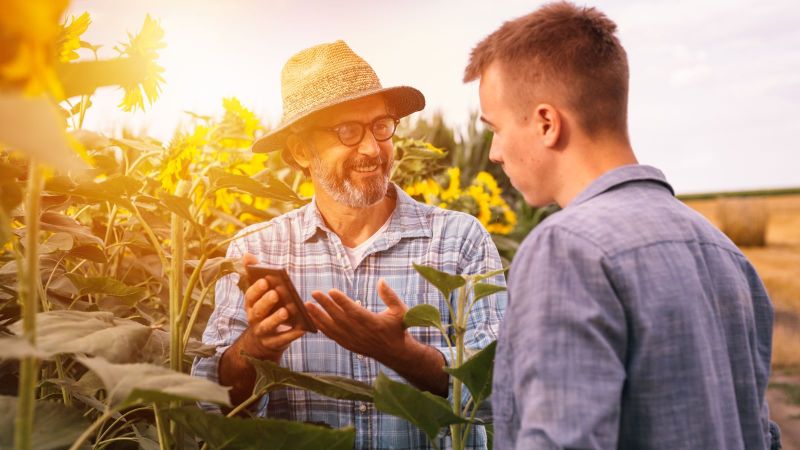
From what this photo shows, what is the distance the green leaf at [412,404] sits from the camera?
919mm

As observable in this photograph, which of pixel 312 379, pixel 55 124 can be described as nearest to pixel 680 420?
pixel 312 379

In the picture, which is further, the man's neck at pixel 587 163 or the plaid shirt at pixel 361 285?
the plaid shirt at pixel 361 285

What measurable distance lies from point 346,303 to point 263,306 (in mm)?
131

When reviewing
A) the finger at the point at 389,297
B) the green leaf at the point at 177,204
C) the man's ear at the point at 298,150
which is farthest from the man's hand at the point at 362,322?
the man's ear at the point at 298,150

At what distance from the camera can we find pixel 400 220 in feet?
6.46

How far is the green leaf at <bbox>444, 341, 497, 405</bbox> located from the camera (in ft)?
3.18

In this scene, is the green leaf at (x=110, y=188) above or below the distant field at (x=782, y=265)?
above

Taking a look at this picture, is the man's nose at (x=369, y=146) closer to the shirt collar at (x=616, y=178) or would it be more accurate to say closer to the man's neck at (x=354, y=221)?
the man's neck at (x=354, y=221)

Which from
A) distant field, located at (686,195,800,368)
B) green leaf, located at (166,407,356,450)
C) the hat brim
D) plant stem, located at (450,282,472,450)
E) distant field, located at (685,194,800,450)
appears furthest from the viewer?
distant field, located at (686,195,800,368)

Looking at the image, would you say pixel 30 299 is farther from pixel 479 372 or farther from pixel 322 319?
pixel 322 319

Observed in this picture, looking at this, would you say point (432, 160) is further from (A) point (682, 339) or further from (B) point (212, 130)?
(A) point (682, 339)

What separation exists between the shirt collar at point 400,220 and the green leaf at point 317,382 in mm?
881

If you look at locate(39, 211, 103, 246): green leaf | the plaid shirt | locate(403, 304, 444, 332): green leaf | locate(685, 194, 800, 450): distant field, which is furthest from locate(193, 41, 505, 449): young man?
locate(685, 194, 800, 450): distant field

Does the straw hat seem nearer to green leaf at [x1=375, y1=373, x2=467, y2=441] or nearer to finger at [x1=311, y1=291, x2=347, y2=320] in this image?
finger at [x1=311, y1=291, x2=347, y2=320]
